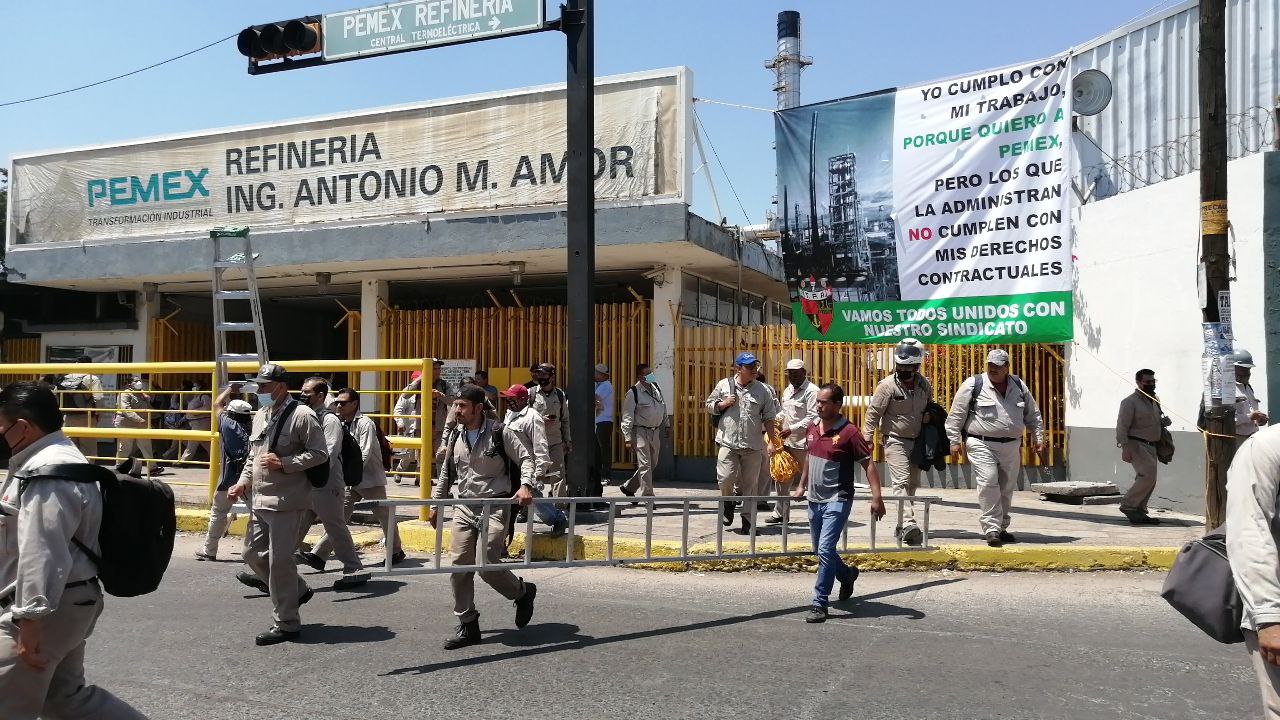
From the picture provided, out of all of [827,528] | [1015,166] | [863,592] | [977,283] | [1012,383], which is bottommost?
[863,592]

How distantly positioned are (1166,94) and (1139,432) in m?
3.94

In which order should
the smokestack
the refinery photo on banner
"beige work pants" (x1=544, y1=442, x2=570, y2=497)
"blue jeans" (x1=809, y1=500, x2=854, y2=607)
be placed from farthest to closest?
the smokestack, the refinery photo on banner, "beige work pants" (x1=544, y1=442, x2=570, y2=497), "blue jeans" (x1=809, y1=500, x2=854, y2=607)

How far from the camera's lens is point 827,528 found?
648 centimetres

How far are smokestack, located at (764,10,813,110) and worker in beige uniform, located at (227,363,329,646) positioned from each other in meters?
45.5

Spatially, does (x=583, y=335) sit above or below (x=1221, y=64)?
below

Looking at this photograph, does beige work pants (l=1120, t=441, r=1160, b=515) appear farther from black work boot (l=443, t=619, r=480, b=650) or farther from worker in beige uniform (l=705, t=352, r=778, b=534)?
black work boot (l=443, t=619, r=480, b=650)

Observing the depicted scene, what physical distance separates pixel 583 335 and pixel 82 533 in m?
5.86

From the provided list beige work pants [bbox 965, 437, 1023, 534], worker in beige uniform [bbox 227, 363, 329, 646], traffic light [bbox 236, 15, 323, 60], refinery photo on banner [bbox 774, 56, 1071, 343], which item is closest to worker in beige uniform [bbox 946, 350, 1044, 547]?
beige work pants [bbox 965, 437, 1023, 534]

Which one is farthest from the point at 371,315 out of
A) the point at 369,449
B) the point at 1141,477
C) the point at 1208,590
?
the point at 1208,590

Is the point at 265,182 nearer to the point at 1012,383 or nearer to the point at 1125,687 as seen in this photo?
the point at 1012,383

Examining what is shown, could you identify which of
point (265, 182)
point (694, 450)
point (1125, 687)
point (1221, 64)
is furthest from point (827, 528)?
point (265, 182)

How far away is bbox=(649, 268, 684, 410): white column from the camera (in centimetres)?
1376

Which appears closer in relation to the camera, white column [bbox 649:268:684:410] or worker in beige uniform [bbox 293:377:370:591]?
worker in beige uniform [bbox 293:377:370:591]

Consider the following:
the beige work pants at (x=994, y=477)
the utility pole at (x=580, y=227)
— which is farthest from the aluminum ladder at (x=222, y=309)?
the beige work pants at (x=994, y=477)
